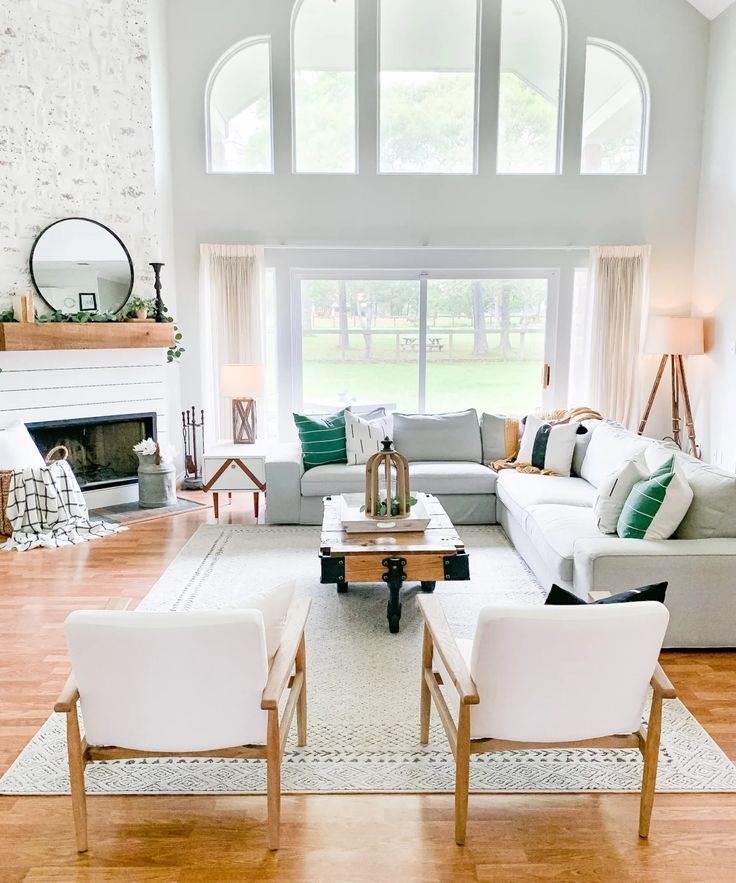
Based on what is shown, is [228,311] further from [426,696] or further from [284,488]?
A: [426,696]

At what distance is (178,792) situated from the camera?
2443mm

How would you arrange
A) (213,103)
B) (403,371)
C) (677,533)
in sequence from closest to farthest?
1. (677,533)
2. (213,103)
3. (403,371)

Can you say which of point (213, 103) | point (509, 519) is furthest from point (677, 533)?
point (213, 103)

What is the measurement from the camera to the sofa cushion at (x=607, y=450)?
450 cm

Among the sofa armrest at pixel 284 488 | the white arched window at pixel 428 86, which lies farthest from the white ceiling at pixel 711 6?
the sofa armrest at pixel 284 488

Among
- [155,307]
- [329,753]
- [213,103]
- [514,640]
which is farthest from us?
[213,103]

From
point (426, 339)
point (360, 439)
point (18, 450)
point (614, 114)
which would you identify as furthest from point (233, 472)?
point (614, 114)

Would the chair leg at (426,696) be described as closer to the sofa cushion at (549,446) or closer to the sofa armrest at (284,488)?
the sofa armrest at (284,488)

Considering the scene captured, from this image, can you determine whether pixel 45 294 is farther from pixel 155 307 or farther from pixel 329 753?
pixel 329 753

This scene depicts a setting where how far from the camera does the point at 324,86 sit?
6527mm

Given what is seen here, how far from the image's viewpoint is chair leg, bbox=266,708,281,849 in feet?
6.80

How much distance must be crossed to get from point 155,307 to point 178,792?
4.28 meters

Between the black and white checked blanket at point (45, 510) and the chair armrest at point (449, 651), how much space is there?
3.27 meters

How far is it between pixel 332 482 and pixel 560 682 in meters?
3.28
